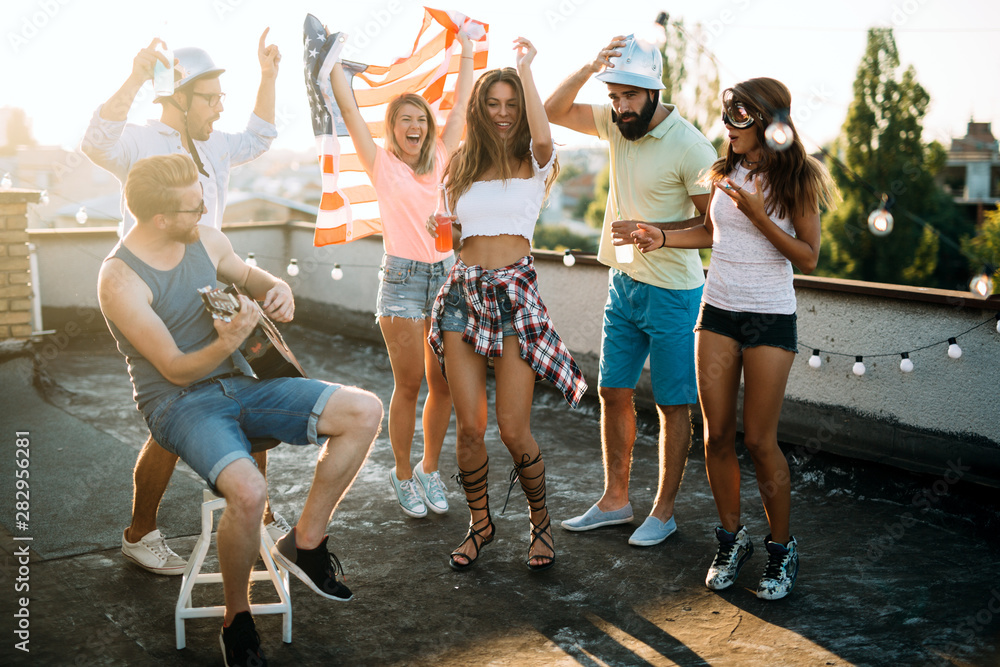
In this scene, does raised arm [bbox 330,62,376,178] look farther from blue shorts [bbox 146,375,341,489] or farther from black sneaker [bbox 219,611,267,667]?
black sneaker [bbox 219,611,267,667]

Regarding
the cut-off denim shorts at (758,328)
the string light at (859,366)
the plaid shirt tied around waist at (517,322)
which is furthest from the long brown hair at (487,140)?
the string light at (859,366)

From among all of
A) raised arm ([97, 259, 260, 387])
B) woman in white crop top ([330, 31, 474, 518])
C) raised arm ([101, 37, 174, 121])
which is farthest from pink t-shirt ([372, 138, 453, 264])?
raised arm ([97, 259, 260, 387])

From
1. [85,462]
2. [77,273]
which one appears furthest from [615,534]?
[77,273]

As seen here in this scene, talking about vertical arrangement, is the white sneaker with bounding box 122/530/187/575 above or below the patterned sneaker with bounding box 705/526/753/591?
below

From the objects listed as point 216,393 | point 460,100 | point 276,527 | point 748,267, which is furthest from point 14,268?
→ point 748,267

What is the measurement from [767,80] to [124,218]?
7.57ft

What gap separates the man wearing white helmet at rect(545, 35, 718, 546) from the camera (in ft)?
11.0

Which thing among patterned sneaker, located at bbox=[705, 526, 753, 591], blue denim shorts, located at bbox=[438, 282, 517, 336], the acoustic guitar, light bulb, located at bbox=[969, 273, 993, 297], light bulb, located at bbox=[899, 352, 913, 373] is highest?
light bulb, located at bbox=[969, 273, 993, 297]

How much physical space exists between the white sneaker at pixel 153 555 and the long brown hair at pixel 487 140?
5.52ft

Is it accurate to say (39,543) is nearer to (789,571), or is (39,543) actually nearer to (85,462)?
(85,462)

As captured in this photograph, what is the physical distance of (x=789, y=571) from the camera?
10.1 ft

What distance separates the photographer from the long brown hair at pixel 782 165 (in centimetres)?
288

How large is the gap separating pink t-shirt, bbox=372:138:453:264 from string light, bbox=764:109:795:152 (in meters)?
1.52

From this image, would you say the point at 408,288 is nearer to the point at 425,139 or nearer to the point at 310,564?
the point at 425,139
